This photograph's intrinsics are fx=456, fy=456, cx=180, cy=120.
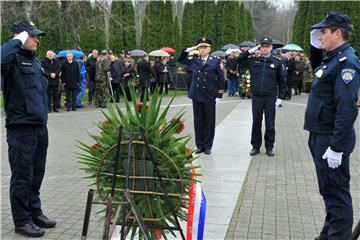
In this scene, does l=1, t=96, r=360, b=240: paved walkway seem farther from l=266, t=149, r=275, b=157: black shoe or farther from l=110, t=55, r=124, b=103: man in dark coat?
l=110, t=55, r=124, b=103: man in dark coat

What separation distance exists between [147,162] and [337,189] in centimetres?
175

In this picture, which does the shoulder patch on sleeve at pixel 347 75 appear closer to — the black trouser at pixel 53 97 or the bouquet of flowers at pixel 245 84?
the black trouser at pixel 53 97

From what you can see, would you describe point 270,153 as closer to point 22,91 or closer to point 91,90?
point 22,91

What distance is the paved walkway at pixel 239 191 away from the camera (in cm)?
471

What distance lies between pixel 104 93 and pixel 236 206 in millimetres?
11331

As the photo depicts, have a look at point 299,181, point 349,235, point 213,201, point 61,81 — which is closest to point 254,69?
point 299,181

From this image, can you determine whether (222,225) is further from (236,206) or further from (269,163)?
(269,163)

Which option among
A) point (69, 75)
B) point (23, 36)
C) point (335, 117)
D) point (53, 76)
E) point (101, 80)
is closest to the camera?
point (335, 117)

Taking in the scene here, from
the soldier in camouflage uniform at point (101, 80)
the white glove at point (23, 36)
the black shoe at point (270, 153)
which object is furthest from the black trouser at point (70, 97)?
→ the white glove at point (23, 36)

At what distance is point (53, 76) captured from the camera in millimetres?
13969

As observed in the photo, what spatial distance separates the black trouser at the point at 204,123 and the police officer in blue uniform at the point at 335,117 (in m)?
4.03

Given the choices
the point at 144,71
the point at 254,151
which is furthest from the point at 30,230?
the point at 144,71

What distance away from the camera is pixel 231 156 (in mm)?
8062

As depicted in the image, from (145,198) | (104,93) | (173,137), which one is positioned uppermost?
(173,137)
